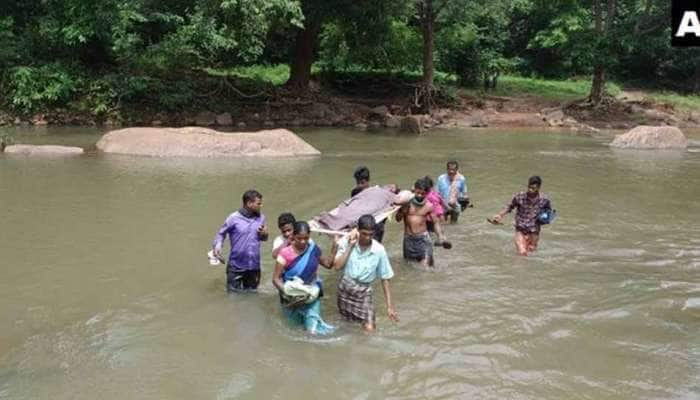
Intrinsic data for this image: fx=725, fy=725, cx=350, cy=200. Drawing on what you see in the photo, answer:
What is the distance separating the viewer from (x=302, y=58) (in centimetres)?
2697

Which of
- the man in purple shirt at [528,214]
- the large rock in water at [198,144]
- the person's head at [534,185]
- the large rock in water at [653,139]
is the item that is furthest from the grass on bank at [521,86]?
the person's head at [534,185]

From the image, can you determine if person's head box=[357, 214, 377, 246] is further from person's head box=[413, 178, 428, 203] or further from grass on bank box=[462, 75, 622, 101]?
grass on bank box=[462, 75, 622, 101]

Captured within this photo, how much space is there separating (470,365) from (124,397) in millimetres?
2957

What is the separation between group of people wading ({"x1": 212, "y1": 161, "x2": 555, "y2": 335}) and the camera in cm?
677

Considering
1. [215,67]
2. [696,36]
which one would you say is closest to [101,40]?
[215,67]

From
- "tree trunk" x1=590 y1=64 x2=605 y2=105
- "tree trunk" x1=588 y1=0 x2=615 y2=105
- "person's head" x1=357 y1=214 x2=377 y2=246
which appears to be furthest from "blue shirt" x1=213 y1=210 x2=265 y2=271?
"tree trunk" x1=590 y1=64 x2=605 y2=105

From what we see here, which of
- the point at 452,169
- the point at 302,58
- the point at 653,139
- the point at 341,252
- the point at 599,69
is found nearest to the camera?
the point at 341,252

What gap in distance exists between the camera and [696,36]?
14.7ft

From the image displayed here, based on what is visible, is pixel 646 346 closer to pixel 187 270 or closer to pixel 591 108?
pixel 187 270

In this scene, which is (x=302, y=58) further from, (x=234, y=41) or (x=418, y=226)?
(x=418, y=226)

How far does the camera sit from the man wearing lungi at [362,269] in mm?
6863

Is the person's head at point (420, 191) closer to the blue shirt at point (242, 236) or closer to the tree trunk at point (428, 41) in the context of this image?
the blue shirt at point (242, 236)

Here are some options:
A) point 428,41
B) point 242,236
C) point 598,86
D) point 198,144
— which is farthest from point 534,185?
point 598,86

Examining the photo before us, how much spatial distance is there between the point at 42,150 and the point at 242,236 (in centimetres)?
1148
